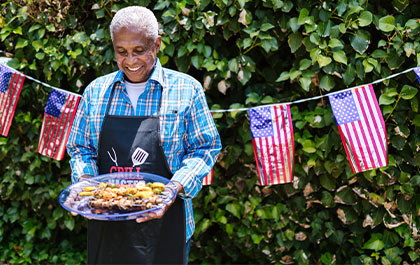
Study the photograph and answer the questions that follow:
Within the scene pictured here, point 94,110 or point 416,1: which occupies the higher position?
point 416,1

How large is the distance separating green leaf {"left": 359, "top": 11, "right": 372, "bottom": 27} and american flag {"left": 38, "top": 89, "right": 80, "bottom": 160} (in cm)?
186

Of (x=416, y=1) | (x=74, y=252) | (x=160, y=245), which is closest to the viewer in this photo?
(x=160, y=245)

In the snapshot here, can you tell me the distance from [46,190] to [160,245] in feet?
6.51

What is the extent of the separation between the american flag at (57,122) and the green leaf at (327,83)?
1596 mm

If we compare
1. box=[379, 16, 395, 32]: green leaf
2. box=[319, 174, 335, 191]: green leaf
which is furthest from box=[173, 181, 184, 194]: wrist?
box=[379, 16, 395, 32]: green leaf

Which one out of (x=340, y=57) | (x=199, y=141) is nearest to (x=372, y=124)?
(x=340, y=57)

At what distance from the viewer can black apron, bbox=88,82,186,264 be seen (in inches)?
69.6

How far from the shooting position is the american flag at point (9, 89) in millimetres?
3156

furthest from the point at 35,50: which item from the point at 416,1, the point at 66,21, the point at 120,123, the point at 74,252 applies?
the point at 416,1

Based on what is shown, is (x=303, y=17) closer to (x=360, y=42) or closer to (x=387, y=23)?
(x=360, y=42)

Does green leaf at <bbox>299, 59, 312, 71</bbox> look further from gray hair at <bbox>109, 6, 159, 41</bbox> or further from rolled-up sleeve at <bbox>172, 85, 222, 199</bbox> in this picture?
gray hair at <bbox>109, 6, 159, 41</bbox>

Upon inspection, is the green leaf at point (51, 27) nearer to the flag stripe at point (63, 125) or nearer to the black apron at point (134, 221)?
the flag stripe at point (63, 125)

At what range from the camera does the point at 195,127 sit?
183cm

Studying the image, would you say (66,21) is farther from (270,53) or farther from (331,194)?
(331,194)
